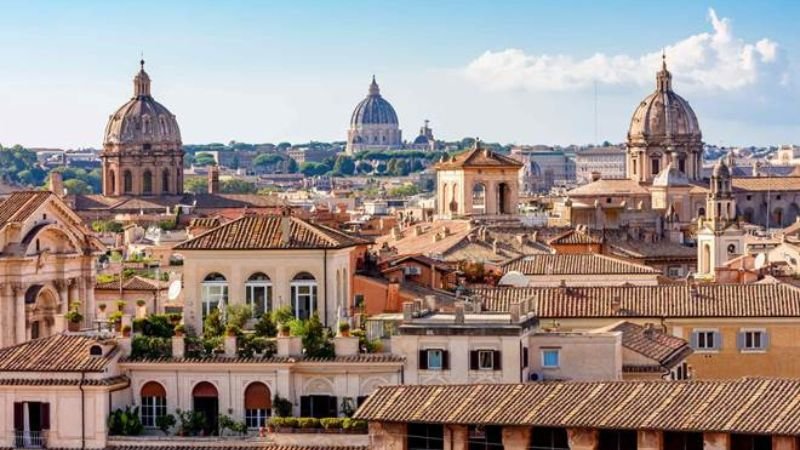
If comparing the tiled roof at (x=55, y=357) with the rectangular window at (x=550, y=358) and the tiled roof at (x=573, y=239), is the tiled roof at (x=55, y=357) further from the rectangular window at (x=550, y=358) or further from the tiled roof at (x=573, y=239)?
the tiled roof at (x=573, y=239)

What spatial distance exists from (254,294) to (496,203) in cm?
4266

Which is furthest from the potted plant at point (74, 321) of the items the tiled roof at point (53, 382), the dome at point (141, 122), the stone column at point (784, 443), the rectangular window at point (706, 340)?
the dome at point (141, 122)

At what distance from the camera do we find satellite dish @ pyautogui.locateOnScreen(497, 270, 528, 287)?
54875 millimetres

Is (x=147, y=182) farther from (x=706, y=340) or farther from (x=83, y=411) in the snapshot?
(x=83, y=411)

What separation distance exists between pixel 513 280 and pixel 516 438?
21.8 meters

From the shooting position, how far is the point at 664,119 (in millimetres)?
165875

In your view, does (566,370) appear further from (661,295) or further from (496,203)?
(496,203)

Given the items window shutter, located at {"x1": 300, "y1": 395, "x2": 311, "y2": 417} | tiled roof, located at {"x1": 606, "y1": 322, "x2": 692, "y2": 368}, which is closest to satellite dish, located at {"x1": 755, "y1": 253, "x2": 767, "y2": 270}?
tiled roof, located at {"x1": 606, "y1": 322, "x2": 692, "y2": 368}

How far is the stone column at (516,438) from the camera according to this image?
33.8 m

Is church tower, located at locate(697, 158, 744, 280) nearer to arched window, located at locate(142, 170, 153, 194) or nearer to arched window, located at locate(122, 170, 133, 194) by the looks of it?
arched window, located at locate(142, 170, 153, 194)

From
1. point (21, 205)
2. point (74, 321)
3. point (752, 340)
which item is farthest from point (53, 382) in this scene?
point (21, 205)

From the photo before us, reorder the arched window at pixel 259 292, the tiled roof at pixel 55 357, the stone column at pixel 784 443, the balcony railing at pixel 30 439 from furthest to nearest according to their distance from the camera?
1. the arched window at pixel 259 292
2. the tiled roof at pixel 55 357
3. the balcony railing at pixel 30 439
4. the stone column at pixel 784 443

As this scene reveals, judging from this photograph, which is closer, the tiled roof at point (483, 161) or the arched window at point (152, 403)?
the arched window at point (152, 403)

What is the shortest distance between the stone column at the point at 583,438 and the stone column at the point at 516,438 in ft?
2.09
